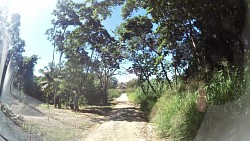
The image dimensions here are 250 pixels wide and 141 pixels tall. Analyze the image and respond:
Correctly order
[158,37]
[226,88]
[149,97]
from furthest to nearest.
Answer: [149,97], [158,37], [226,88]

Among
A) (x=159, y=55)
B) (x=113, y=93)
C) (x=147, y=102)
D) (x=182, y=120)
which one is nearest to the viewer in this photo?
(x=182, y=120)

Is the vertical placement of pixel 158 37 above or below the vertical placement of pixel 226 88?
above

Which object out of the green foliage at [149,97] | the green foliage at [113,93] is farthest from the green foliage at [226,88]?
the green foliage at [113,93]

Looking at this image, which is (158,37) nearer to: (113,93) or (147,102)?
(147,102)

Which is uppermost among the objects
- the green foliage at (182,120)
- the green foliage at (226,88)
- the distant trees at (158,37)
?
the distant trees at (158,37)

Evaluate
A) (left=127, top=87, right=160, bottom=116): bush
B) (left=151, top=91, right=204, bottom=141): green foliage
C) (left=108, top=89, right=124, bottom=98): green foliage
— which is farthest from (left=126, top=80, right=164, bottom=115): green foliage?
(left=108, top=89, right=124, bottom=98): green foliage

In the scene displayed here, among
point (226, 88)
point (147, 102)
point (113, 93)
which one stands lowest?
point (147, 102)

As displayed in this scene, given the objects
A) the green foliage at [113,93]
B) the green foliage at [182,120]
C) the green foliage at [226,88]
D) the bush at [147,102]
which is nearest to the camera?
the green foliage at [226,88]

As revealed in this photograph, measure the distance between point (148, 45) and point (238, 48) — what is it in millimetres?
13432

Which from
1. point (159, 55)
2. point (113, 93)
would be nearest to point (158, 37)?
point (159, 55)

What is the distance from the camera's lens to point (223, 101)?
28.3 feet

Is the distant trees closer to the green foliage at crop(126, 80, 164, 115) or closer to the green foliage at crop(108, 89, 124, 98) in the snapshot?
the green foliage at crop(126, 80, 164, 115)

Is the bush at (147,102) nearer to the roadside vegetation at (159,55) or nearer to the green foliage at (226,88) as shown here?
the roadside vegetation at (159,55)

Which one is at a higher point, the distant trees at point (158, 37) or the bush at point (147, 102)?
the distant trees at point (158, 37)
